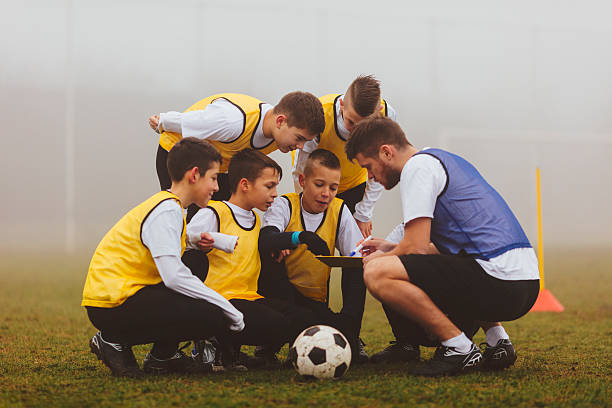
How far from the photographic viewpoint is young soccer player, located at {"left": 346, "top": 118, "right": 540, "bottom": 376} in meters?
2.73

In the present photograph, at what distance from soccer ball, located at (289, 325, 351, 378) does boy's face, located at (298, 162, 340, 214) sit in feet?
2.73

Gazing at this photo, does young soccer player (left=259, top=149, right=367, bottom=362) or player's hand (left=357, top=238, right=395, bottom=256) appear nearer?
player's hand (left=357, top=238, right=395, bottom=256)

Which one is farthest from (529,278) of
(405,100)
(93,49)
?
(93,49)

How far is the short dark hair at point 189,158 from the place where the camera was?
2887mm

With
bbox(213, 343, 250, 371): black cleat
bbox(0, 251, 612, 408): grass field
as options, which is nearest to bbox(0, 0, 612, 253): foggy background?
bbox(0, 251, 612, 408): grass field

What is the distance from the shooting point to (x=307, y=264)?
342 cm

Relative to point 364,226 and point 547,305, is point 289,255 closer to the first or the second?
point 364,226

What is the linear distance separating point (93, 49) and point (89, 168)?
107 inches

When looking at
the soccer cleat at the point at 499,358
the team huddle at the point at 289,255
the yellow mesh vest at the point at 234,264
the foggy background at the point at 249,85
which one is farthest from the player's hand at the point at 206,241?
the foggy background at the point at 249,85

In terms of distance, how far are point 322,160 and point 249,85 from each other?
1181 cm

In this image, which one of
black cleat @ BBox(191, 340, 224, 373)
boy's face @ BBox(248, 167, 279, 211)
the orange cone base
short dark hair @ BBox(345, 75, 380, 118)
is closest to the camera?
black cleat @ BBox(191, 340, 224, 373)

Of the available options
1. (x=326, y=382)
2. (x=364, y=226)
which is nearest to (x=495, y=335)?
(x=326, y=382)

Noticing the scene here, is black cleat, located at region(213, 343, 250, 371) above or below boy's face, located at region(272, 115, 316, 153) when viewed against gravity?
below

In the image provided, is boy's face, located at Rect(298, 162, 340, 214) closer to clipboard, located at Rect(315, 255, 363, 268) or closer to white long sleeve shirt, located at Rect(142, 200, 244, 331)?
clipboard, located at Rect(315, 255, 363, 268)
